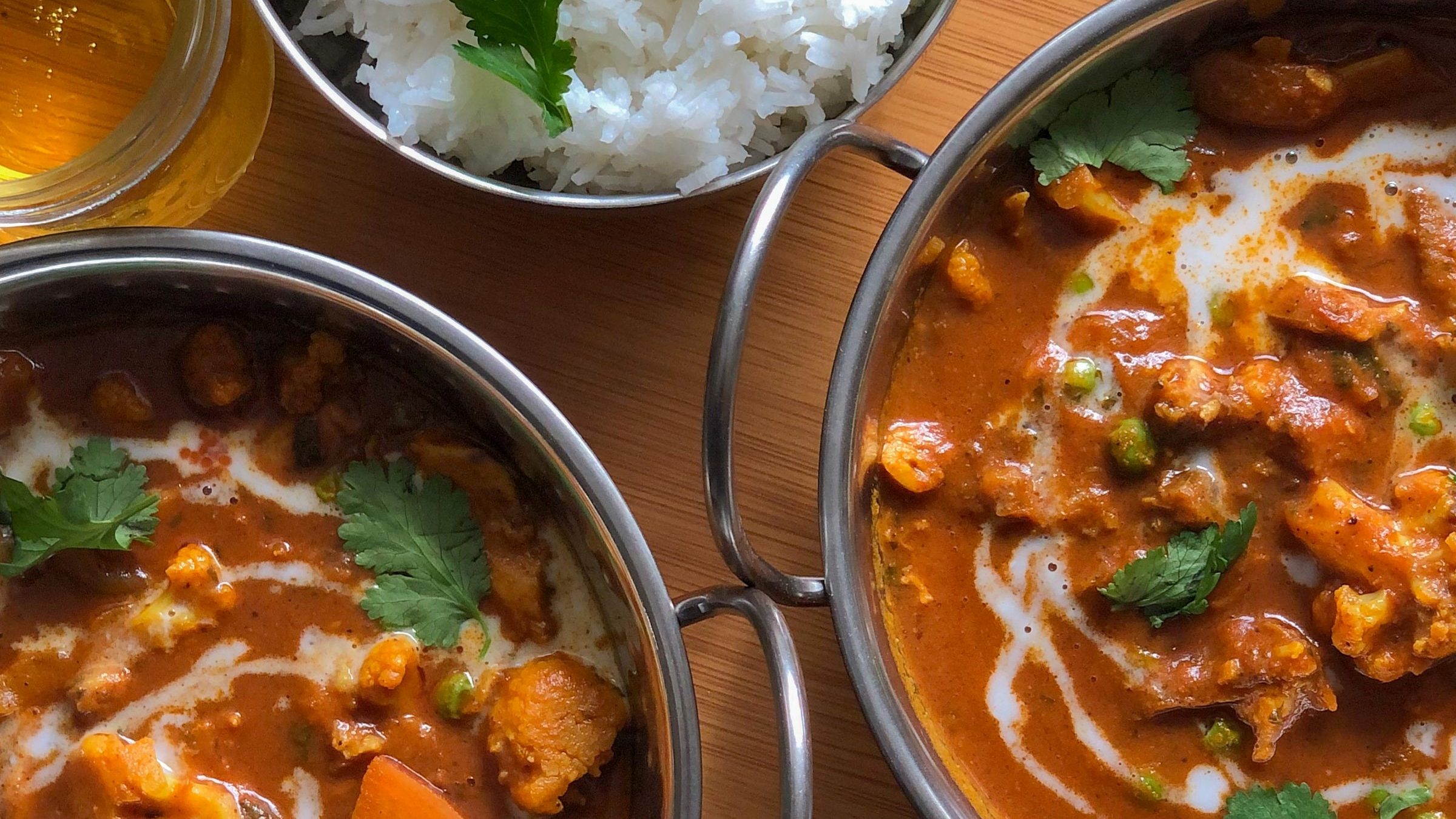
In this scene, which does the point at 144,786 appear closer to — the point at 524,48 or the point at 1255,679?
the point at 524,48

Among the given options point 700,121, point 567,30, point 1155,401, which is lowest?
point 1155,401

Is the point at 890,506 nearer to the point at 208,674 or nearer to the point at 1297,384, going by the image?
the point at 1297,384

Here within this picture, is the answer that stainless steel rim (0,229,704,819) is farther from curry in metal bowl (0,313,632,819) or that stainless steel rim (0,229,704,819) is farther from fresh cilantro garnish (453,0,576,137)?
fresh cilantro garnish (453,0,576,137)

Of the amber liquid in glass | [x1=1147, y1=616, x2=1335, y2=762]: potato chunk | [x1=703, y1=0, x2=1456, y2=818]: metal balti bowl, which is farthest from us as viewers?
the amber liquid in glass

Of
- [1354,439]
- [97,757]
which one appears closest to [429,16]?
[97,757]

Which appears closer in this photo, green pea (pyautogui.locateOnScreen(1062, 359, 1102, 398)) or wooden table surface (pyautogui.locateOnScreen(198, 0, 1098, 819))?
green pea (pyautogui.locateOnScreen(1062, 359, 1102, 398))

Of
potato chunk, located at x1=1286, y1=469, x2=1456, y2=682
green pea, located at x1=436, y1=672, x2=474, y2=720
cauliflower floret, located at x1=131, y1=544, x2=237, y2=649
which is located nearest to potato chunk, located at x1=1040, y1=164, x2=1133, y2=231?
potato chunk, located at x1=1286, y1=469, x2=1456, y2=682
